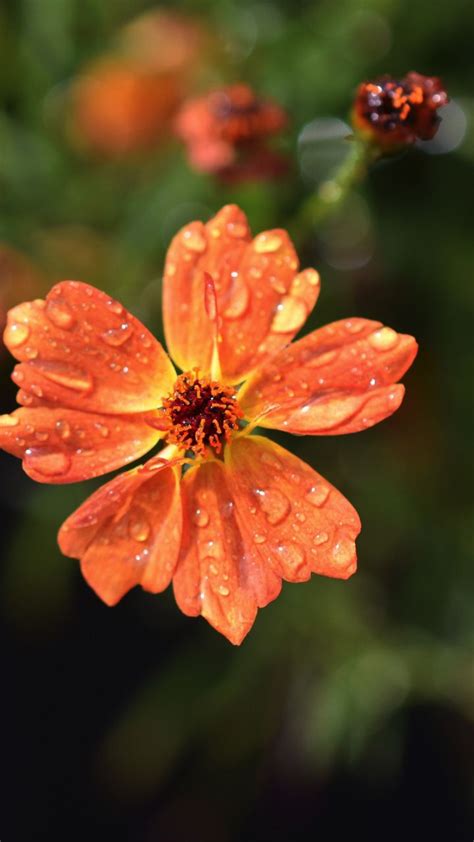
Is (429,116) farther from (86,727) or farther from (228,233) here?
(86,727)

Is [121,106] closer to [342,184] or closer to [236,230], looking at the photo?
[342,184]

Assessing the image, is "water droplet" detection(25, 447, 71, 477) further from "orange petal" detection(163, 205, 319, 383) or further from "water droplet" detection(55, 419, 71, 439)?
"orange petal" detection(163, 205, 319, 383)

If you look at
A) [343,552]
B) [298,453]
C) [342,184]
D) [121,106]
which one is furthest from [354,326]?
[121,106]

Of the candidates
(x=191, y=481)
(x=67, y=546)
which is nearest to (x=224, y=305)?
(x=191, y=481)

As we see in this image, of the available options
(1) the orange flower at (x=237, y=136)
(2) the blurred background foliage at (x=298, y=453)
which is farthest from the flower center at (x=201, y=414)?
(2) the blurred background foliage at (x=298, y=453)

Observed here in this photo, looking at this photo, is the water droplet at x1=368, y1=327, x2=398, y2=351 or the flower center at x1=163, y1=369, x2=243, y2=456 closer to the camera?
the water droplet at x1=368, y1=327, x2=398, y2=351

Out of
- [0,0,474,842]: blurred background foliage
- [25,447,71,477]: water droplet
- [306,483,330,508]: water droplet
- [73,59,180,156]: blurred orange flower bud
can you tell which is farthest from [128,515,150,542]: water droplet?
[73,59,180,156]: blurred orange flower bud
